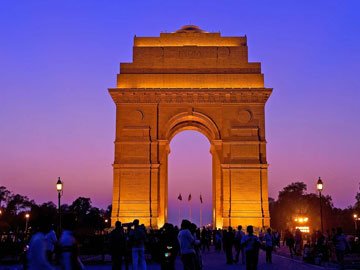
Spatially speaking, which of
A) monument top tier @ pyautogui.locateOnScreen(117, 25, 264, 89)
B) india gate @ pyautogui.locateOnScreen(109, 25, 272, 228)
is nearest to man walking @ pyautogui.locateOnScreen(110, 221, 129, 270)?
india gate @ pyautogui.locateOnScreen(109, 25, 272, 228)

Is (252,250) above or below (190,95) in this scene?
below

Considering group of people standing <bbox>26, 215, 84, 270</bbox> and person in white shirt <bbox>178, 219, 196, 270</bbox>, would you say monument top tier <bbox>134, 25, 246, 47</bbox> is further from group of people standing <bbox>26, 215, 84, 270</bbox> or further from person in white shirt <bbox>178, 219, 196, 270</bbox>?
group of people standing <bbox>26, 215, 84, 270</bbox>

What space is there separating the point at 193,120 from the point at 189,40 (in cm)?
636

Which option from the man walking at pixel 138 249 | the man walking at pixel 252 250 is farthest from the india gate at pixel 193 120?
the man walking at pixel 252 250

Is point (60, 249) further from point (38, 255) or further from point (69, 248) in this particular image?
point (38, 255)

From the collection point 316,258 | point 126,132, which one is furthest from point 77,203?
point 316,258

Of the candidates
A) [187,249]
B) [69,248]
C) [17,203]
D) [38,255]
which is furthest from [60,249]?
[17,203]

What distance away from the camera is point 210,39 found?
142ft

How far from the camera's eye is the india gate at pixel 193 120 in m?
39.6

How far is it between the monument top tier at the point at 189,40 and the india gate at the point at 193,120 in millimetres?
535

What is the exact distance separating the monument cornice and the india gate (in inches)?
2.9

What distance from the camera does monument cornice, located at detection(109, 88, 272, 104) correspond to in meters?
40.7

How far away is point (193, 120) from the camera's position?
4303 cm

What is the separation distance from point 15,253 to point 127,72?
58.5 feet
